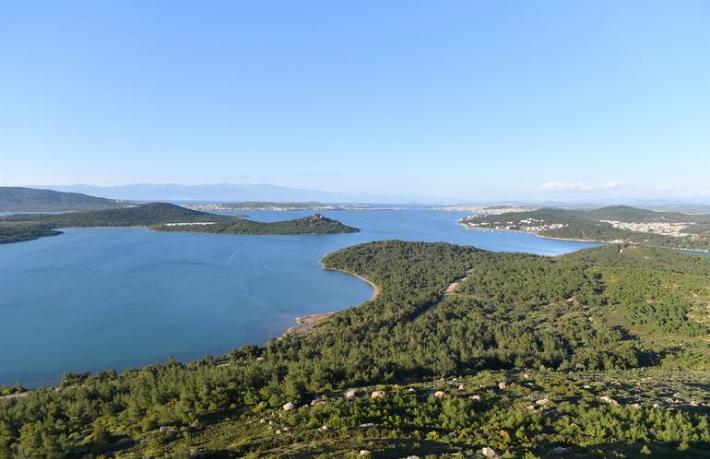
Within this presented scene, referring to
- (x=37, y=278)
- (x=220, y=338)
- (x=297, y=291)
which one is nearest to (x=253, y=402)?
(x=220, y=338)

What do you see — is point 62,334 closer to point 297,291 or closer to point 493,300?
point 297,291

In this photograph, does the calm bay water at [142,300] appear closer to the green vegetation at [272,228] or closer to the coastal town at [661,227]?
the green vegetation at [272,228]

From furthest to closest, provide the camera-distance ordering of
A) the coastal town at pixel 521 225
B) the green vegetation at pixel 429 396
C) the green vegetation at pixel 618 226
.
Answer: the coastal town at pixel 521 225 → the green vegetation at pixel 618 226 → the green vegetation at pixel 429 396

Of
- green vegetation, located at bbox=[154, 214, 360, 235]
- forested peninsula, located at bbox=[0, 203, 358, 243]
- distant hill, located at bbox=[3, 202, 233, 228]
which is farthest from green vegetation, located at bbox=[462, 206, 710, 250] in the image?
distant hill, located at bbox=[3, 202, 233, 228]

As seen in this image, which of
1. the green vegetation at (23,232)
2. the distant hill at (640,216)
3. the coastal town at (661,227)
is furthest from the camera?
the distant hill at (640,216)

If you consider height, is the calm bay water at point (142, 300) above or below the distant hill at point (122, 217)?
Result: below

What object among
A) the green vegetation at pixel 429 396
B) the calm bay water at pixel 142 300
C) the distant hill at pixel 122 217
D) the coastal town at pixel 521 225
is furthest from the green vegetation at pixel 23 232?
the coastal town at pixel 521 225

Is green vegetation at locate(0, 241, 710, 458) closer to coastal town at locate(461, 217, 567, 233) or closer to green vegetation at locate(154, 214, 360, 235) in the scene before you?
green vegetation at locate(154, 214, 360, 235)
